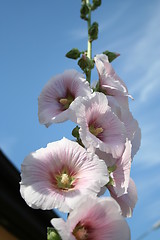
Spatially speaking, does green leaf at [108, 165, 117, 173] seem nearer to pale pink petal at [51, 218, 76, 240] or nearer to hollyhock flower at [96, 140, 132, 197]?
hollyhock flower at [96, 140, 132, 197]

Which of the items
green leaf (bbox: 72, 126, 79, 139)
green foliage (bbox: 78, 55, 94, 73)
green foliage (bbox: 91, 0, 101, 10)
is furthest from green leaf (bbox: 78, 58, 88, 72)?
green foliage (bbox: 91, 0, 101, 10)

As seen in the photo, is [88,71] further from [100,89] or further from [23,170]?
[23,170]

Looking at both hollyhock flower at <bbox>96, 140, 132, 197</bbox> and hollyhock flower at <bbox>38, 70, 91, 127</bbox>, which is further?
hollyhock flower at <bbox>38, 70, 91, 127</bbox>

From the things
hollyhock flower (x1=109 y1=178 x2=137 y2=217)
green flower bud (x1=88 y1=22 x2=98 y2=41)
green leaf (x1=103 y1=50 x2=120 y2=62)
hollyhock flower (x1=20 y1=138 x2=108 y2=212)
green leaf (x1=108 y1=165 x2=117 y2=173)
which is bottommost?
hollyhock flower (x1=109 y1=178 x2=137 y2=217)

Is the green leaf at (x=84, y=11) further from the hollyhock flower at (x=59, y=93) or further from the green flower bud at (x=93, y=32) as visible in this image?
the hollyhock flower at (x=59, y=93)

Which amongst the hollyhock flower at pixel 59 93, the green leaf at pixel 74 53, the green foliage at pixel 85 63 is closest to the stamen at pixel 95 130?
the hollyhock flower at pixel 59 93

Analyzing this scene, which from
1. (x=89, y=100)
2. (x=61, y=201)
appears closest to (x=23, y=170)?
(x=61, y=201)

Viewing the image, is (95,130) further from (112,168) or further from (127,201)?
(127,201)

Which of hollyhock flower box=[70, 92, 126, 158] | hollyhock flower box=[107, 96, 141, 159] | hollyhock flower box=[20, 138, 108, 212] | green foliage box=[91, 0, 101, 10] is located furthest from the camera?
green foliage box=[91, 0, 101, 10]
